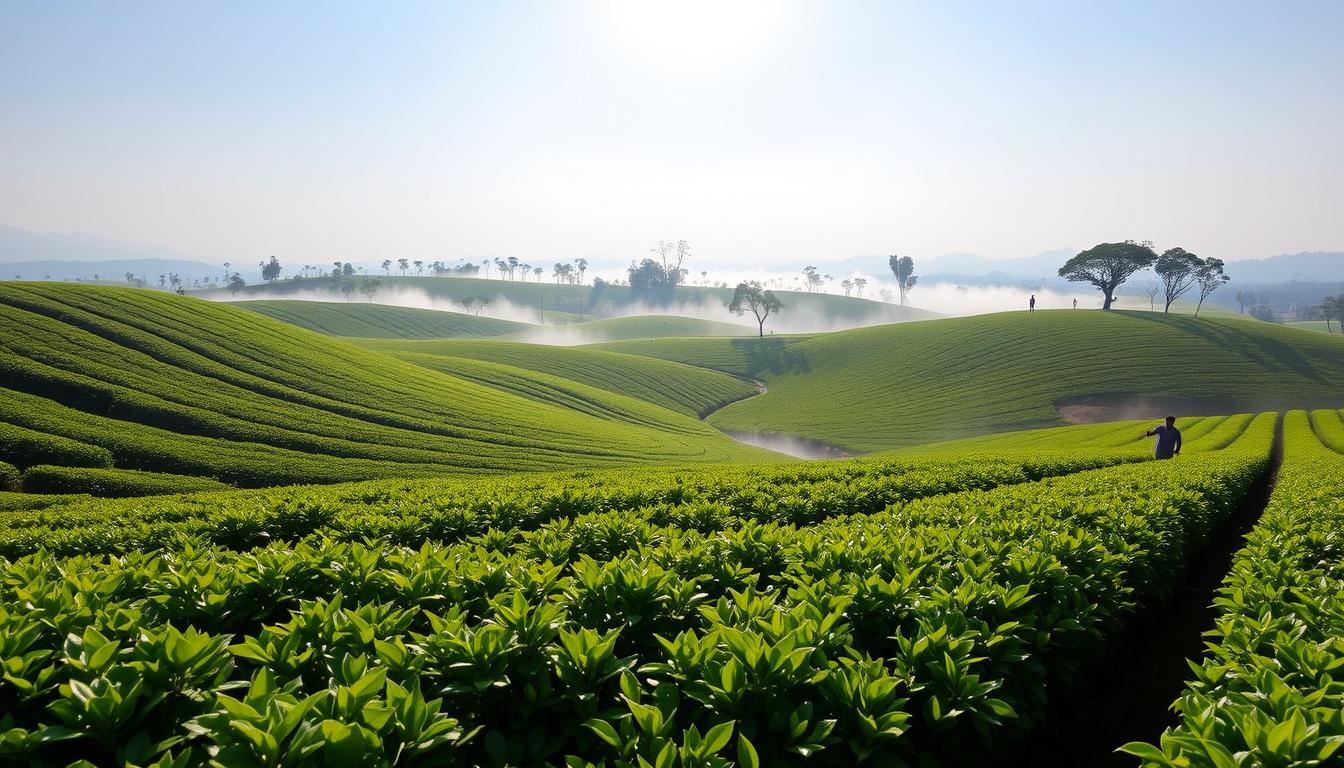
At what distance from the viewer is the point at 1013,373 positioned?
8069cm

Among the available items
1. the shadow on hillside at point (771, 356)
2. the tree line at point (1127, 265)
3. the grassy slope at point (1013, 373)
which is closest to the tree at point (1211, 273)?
the tree line at point (1127, 265)

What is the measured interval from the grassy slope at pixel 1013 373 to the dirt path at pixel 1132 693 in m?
53.9

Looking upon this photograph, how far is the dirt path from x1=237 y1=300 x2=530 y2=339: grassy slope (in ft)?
557

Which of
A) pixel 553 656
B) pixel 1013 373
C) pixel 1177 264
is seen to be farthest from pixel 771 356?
pixel 553 656

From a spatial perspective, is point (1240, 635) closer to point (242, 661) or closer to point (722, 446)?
point (242, 661)

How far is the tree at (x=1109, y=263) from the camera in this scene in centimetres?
11094

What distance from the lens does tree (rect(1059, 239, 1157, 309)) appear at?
4368 inches

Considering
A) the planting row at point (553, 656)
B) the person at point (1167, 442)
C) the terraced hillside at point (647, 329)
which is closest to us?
the planting row at point (553, 656)

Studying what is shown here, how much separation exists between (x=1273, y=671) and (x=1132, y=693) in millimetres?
4349

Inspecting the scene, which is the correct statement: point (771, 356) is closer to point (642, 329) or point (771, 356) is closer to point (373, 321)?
point (642, 329)

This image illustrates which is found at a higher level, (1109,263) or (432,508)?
(1109,263)

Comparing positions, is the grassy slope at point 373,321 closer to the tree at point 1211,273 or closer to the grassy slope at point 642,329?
the grassy slope at point 642,329

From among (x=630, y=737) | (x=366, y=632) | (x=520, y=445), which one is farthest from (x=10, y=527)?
(x=520, y=445)

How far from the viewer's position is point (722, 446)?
2192 inches
